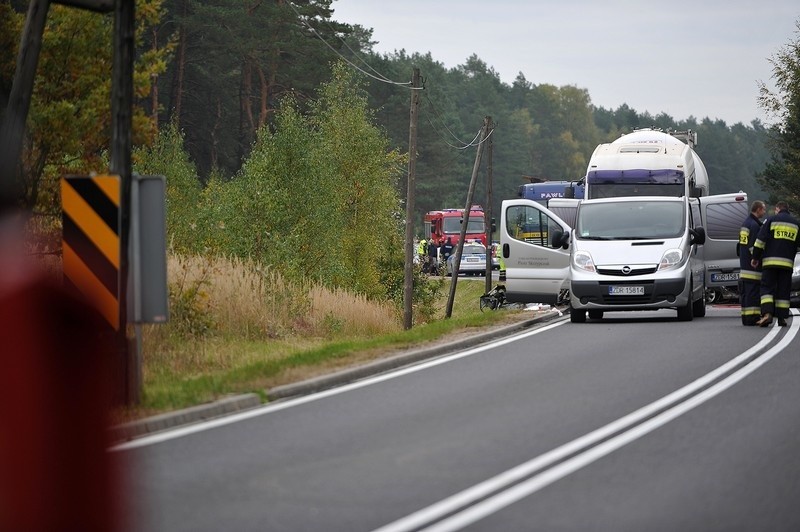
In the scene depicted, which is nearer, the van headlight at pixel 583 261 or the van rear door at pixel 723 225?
the van headlight at pixel 583 261

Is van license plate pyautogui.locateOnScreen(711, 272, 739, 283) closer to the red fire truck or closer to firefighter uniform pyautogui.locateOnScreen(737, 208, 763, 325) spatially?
firefighter uniform pyautogui.locateOnScreen(737, 208, 763, 325)

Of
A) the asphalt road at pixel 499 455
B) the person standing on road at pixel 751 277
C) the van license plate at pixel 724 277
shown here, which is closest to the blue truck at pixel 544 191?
the van license plate at pixel 724 277

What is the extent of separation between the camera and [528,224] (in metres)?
27.1

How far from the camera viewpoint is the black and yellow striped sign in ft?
41.0

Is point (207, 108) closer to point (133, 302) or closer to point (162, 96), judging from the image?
point (162, 96)

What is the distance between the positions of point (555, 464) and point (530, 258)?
17218mm

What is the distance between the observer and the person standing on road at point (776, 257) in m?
21.8

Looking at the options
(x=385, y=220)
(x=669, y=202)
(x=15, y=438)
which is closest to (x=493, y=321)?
(x=669, y=202)

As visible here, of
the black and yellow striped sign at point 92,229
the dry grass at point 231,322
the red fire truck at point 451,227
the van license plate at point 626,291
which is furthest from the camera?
the red fire truck at point 451,227

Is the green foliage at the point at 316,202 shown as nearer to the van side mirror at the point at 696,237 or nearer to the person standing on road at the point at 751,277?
the van side mirror at the point at 696,237

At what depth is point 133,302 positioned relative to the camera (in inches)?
508

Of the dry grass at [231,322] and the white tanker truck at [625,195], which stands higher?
the white tanker truck at [625,195]

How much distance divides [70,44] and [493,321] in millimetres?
7688

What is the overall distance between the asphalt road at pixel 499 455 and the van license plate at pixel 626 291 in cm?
736
